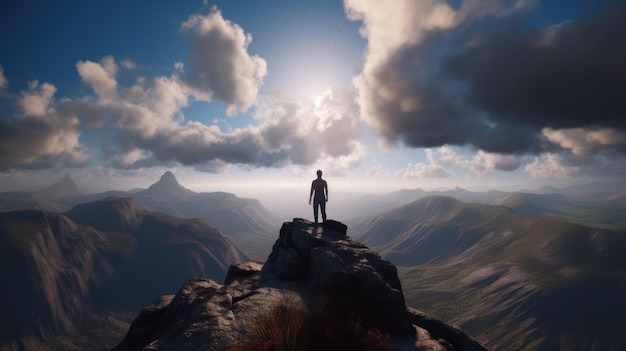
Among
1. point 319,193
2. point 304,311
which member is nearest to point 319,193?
point 319,193

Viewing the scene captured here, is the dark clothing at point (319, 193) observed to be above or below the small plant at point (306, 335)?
above

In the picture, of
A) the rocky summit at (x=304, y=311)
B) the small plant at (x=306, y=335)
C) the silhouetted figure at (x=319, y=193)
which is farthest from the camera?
the silhouetted figure at (x=319, y=193)

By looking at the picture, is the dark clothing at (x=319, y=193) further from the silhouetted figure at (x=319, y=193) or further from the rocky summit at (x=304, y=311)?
the rocky summit at (x=304, y=311)

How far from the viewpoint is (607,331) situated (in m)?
179

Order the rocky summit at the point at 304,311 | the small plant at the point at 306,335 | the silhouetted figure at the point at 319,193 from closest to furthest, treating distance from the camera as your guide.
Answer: the small plant at the point at 306,335 < the rocky summit at the point at 304,311 < the silhouetted figure at the point at 319,193

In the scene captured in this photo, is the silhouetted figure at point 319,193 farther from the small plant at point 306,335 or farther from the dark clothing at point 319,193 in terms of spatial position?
the small plant at point 306,335

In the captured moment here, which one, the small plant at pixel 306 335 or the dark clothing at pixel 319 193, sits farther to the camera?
the dark clothing at pixel 319 193

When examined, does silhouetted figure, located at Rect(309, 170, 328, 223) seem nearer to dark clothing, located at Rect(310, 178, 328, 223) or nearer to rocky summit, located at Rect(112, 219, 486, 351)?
dark clothing, located at Rect(310, 178, 328, 223)

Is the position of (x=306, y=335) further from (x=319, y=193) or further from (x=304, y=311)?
(x=319, y=193)

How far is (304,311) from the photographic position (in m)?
10.2

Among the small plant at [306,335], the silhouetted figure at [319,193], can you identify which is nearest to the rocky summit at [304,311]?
the small plant at [306,335]

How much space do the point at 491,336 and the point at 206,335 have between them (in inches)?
10001

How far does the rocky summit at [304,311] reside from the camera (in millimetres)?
7988

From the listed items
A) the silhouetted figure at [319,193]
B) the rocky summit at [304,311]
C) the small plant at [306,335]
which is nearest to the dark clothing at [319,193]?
the silhouetted figure at [319,193]
